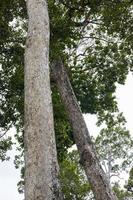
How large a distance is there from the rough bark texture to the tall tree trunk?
5.70 m

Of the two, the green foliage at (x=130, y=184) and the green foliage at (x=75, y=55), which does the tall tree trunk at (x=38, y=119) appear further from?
the green foliage at (x=130, y=184)

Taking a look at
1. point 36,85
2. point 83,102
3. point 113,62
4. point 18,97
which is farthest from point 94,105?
point 36,85

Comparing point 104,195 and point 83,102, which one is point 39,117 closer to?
point 104,195

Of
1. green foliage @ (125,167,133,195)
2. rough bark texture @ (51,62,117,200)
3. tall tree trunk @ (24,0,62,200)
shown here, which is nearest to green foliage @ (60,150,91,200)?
green foliage @ (125,167,133,195)

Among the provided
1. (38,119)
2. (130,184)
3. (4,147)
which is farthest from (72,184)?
(38,119)

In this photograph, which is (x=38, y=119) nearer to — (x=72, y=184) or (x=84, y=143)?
(x=84, y=143)

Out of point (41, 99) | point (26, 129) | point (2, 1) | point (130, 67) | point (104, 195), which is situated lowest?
point (26, 129)

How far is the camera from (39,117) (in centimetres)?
546

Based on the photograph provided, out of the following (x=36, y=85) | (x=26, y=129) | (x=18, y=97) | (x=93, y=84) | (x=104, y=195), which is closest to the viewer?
(x=26, y=129)

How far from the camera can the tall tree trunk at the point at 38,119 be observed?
15.9 ft

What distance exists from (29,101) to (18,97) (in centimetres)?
1070

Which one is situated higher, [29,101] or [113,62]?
[113,62]

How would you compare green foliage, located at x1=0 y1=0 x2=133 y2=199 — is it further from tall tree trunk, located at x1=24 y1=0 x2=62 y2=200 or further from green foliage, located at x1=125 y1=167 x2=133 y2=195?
green foliage, located at x1=125 y1=167 x2=133 y2=195

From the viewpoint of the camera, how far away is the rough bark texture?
1124 centimetres
